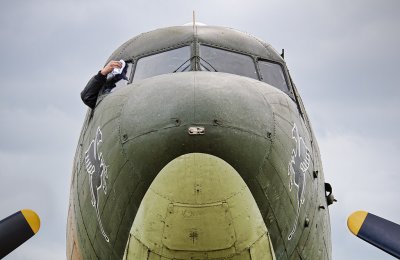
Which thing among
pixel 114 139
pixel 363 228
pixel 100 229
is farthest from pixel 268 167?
pixel 363 228

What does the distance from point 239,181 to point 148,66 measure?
3361 mm

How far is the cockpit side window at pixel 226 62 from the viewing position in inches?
308

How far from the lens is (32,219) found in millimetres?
9195

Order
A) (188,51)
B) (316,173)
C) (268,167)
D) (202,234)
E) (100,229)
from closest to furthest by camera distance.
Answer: (202,234) < (268,167) < (100,229) < (316,173) < (188,51)

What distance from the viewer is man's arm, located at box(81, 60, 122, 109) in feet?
26.1

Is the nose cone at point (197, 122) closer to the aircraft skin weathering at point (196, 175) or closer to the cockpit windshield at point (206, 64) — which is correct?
the aircraft skin weathering at point (196, 175)

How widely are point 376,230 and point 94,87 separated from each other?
4474mm

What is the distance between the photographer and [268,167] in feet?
18.8

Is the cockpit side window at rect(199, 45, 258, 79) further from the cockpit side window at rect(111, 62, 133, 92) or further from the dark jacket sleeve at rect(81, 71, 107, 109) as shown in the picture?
Result: the dark jacket sleeve at rect(81, 71, 107, 109)

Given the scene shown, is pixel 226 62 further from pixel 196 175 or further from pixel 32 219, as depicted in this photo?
pixel 32 219

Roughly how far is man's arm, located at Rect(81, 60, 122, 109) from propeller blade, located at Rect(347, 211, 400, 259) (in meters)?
4.10

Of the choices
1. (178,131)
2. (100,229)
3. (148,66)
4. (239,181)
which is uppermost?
(148,66)

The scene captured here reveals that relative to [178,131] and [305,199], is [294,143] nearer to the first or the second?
[305,199]

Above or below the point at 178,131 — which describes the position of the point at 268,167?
below
